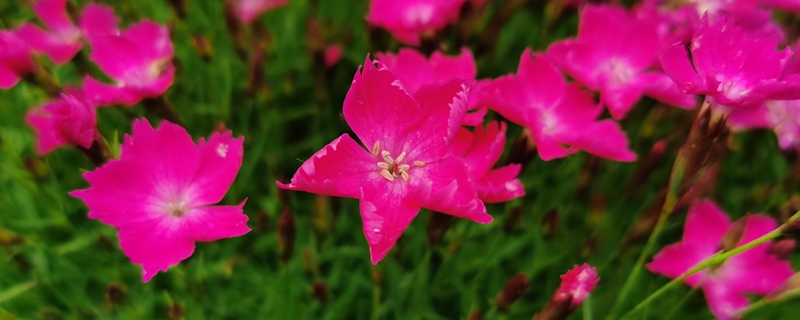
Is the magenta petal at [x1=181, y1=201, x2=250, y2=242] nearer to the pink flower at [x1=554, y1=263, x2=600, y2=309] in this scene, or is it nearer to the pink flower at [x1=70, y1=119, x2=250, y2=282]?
the pink flower at [x1=70, y1=119, x2=250, y2=282]

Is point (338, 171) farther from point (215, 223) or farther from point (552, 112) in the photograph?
point (552, 112)

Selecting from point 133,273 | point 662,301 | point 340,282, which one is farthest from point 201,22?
point 662,301

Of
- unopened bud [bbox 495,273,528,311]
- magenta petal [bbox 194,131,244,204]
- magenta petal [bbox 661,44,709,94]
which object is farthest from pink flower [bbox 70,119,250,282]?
magenta petal [bbox 661,44,709,94]

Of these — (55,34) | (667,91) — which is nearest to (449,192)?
(667,91)

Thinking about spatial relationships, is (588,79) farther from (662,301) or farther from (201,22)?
(201,22)

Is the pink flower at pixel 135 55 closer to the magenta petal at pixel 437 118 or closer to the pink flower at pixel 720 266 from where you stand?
the magenta petal at pixel 437 118

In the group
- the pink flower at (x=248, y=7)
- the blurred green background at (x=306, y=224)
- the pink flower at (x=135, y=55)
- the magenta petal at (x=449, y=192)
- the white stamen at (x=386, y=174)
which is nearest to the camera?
the magenta petal at (x=449, y=192)

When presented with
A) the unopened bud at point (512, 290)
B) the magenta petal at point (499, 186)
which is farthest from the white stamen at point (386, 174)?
the unopened bud at point (512, 290)
